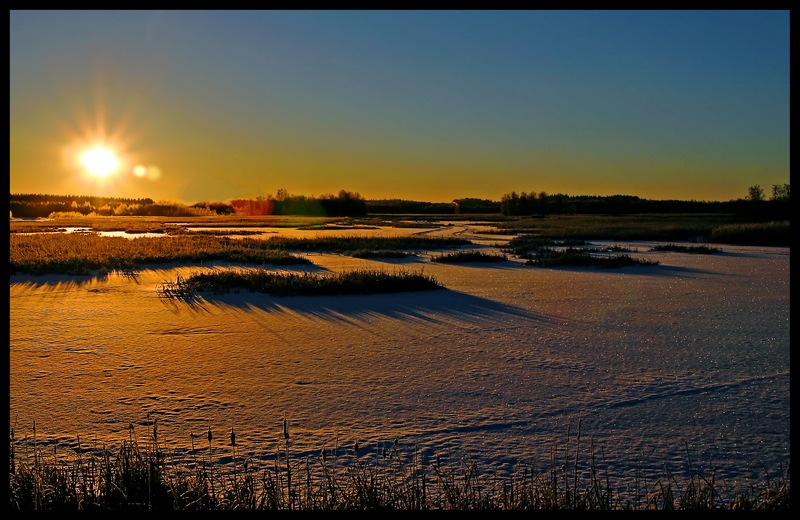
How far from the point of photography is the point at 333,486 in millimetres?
3309

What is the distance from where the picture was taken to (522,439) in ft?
14.1

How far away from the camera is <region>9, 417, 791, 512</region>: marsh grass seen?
3156mm

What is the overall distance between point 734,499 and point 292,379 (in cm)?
373

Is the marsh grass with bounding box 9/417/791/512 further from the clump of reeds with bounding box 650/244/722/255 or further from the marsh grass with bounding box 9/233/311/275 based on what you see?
the clump of reeds with bounding box 650/244/722/255

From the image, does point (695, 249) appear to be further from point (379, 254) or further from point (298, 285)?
point (298, 285)

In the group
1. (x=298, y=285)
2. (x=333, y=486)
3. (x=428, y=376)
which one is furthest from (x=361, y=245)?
(x=333, y=486)

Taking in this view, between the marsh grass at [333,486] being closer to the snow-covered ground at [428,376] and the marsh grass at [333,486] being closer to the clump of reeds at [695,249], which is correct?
the snow-covered ground at [428,376]

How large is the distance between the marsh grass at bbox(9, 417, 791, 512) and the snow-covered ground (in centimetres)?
15

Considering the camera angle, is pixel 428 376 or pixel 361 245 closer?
pixel 428 376

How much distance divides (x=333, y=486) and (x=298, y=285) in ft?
29.0

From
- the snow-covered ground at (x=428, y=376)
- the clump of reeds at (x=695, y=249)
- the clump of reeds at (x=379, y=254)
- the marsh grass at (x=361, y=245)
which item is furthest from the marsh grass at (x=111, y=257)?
the clump of reeds at (x=695, y=249)

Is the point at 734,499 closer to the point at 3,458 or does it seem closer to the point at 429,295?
the point at 3,458

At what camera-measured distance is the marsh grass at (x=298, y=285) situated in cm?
1179

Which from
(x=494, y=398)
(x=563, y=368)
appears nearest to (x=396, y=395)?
(x=494, y=398)
